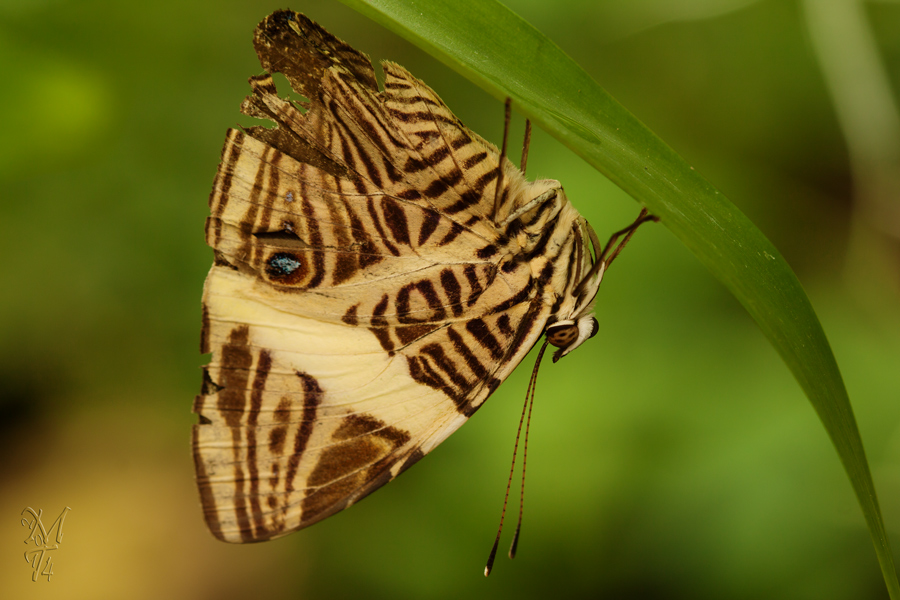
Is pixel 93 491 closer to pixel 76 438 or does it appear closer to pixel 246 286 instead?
pixel 76 438

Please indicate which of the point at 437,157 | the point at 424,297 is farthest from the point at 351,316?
the point at 437,157

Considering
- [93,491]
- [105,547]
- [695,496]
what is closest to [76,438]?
[93,491]

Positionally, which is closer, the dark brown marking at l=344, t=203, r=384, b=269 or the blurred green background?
the dark brown marking at l=344, t=203, r=384, b=269

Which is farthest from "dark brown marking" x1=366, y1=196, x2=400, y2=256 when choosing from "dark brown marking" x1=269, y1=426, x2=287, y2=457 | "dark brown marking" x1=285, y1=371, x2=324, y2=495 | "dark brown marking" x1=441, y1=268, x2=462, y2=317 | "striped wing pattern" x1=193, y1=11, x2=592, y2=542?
"dark brown marking" x1=269, y1=426, x2=287, y2=457

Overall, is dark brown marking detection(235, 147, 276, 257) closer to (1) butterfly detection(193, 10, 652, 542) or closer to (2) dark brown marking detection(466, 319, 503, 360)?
(1) butterfly detection(193, 10, 652, 542)

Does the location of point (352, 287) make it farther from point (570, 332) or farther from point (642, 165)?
point (642, 165)

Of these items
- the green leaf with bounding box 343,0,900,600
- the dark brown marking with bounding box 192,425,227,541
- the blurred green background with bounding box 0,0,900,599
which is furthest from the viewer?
the blurred green background with bounding box 0,0,900,599
